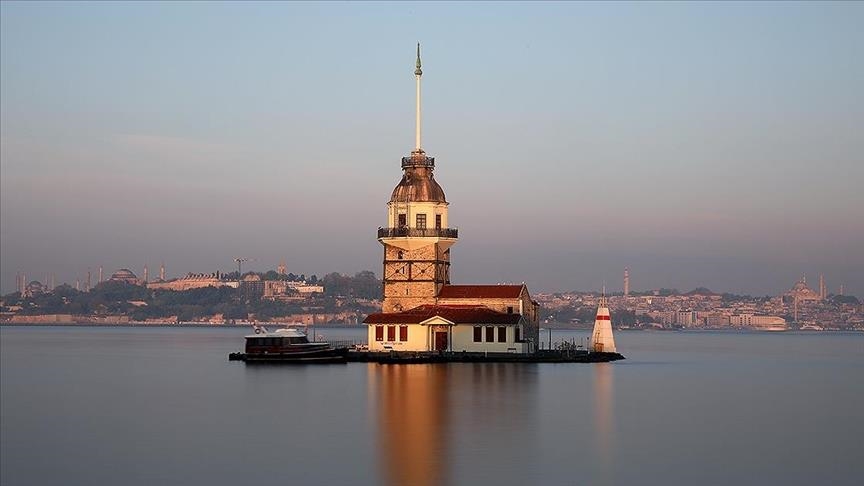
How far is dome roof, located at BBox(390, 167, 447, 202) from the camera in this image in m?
74.1

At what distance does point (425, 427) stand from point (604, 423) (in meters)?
6.69

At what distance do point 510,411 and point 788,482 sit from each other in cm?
1532

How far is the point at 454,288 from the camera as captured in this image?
73625 millimetres

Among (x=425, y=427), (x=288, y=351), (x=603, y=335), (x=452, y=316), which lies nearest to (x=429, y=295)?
(x=452, y=316)

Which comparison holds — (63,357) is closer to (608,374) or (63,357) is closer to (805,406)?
(608,374)

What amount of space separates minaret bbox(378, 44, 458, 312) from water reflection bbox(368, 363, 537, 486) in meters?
8.93

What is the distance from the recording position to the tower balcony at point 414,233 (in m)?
73.0

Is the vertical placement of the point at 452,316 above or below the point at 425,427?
above

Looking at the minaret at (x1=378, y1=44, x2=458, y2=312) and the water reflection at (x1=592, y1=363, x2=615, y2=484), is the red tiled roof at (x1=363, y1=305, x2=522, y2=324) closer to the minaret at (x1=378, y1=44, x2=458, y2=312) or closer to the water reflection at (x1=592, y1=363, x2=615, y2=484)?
the minaret at (x1=378, y1=44, x2=458, y2=312)

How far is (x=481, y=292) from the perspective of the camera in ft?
240

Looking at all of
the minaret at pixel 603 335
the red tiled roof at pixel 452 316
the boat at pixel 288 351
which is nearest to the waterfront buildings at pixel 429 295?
the red tiled roof at pixel 452 316

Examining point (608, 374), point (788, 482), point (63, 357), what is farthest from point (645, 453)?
point (63, 357)

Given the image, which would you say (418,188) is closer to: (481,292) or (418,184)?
(418,184)

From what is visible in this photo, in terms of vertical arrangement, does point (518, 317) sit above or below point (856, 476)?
above
